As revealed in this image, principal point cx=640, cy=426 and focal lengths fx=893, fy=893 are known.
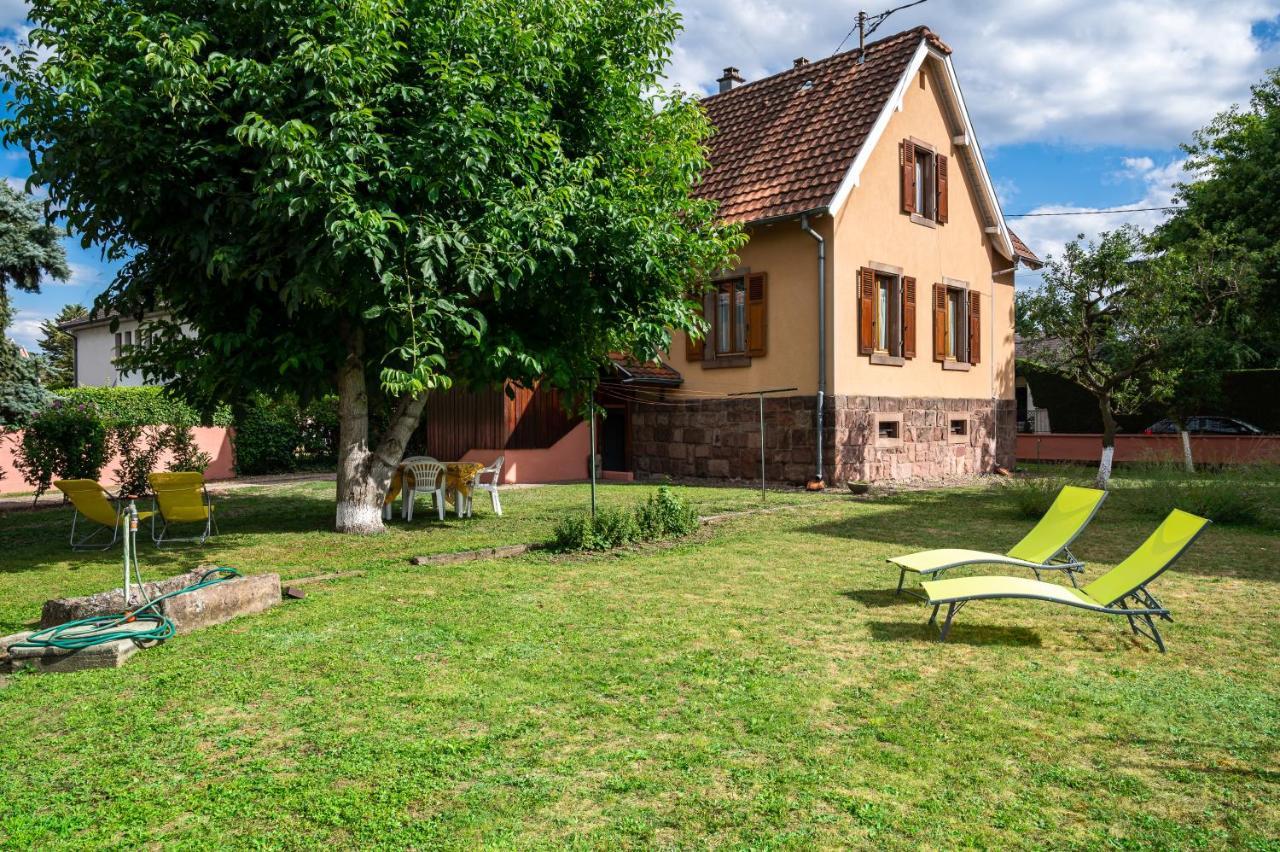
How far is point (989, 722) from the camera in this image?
4473mm

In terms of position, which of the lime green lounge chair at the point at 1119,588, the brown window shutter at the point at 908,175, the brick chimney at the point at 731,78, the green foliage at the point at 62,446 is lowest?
the lime green lounge chair at the point at 1119,588

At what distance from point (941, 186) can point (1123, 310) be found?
Result: 5215 mm

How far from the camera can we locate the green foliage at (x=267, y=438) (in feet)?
73.0

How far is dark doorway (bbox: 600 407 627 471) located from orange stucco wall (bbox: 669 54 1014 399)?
7.12ft

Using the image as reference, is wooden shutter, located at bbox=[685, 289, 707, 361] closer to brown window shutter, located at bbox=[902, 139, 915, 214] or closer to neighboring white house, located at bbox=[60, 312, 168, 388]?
brown window shutter, located at bbox=[902, 139, 915, 214]

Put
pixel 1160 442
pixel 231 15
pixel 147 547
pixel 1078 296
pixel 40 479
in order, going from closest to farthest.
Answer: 1. pixel 231 15
2. pixel 147 547
3. pixel 40 479
4. pixel 1078 296
5. pixel 1160 442

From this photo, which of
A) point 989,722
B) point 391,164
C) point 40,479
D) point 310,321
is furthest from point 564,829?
point 40,479

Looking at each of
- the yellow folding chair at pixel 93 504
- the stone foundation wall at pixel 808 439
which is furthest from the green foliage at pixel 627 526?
the stone foundation wall at pixel 808 439

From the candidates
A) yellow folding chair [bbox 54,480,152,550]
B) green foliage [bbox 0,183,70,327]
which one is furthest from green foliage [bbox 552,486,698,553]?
green foliage [bbox 0,183,70,327]

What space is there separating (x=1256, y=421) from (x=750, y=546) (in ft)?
79.3

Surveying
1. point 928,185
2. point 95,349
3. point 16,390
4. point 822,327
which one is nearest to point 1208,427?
point 928,185

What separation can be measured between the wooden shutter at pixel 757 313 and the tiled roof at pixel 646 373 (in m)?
2.02

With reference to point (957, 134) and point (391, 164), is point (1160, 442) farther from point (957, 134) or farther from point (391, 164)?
point (391, 164)

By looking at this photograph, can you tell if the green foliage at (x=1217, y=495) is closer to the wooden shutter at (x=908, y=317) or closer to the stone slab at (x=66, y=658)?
the wooden shutter at (x=908, y=317)
